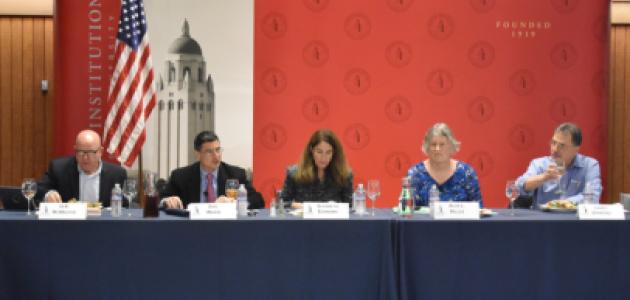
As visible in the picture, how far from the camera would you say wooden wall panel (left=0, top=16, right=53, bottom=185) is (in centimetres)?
667

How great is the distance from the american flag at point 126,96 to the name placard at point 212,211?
225cm

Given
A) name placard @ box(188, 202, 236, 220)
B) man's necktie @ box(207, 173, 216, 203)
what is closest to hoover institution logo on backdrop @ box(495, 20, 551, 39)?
man's necktie @ box(207, 173, 216, 203)

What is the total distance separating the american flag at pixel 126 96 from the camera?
17.7 ft

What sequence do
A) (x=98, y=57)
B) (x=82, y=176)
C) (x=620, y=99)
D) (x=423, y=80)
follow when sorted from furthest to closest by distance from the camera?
(x=620, y=99) < (x=423, y=80) < (x=98, y=57) < (x=82, y=176)

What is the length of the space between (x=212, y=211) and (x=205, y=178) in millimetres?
1065

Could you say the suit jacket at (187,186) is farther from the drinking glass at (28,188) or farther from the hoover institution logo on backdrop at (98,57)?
the hoover institution logo on backdrop at (98,57)

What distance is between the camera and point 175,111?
5.66 meters

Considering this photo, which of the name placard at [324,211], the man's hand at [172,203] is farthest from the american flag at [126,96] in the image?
the name placard at [324,211]

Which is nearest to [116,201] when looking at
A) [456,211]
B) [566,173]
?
[456,211]

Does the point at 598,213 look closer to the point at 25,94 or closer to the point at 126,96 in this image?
the point at 126,96
